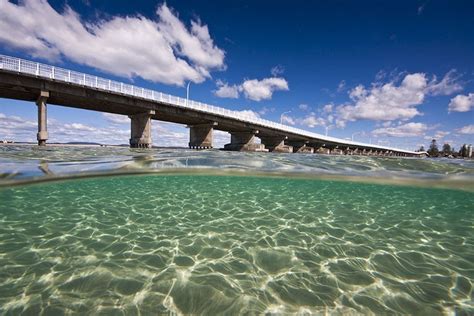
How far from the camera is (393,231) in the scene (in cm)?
695

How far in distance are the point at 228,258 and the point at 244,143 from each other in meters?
52.0

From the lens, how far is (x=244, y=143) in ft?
186

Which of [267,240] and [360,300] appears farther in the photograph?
[267,240]

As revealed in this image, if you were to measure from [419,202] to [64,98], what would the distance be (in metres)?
40.8

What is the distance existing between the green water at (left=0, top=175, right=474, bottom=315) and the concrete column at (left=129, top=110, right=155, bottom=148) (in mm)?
29750

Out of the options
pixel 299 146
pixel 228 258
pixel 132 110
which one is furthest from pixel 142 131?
pixel 299 146

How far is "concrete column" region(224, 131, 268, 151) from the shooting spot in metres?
55.5

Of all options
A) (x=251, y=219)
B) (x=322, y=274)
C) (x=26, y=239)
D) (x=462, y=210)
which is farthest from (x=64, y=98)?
(x=462, y=210)

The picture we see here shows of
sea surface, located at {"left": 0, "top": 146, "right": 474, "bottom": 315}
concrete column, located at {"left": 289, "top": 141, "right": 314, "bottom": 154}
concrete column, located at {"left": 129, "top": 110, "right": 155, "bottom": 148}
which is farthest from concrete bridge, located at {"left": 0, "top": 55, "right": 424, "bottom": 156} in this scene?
sea surface, located at {"left": 0, "top": 146, "right": 474, "bottom": 315}

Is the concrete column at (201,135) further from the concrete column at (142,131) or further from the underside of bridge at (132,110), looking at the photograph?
the concrete column at (142,131)

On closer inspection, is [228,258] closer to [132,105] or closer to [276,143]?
[132,105]

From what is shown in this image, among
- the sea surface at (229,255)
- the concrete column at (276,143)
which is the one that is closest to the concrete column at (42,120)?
the sea surface at (229,255)

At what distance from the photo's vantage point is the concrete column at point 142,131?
1495 inches

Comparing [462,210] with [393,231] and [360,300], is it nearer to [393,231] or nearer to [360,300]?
[393,231]
